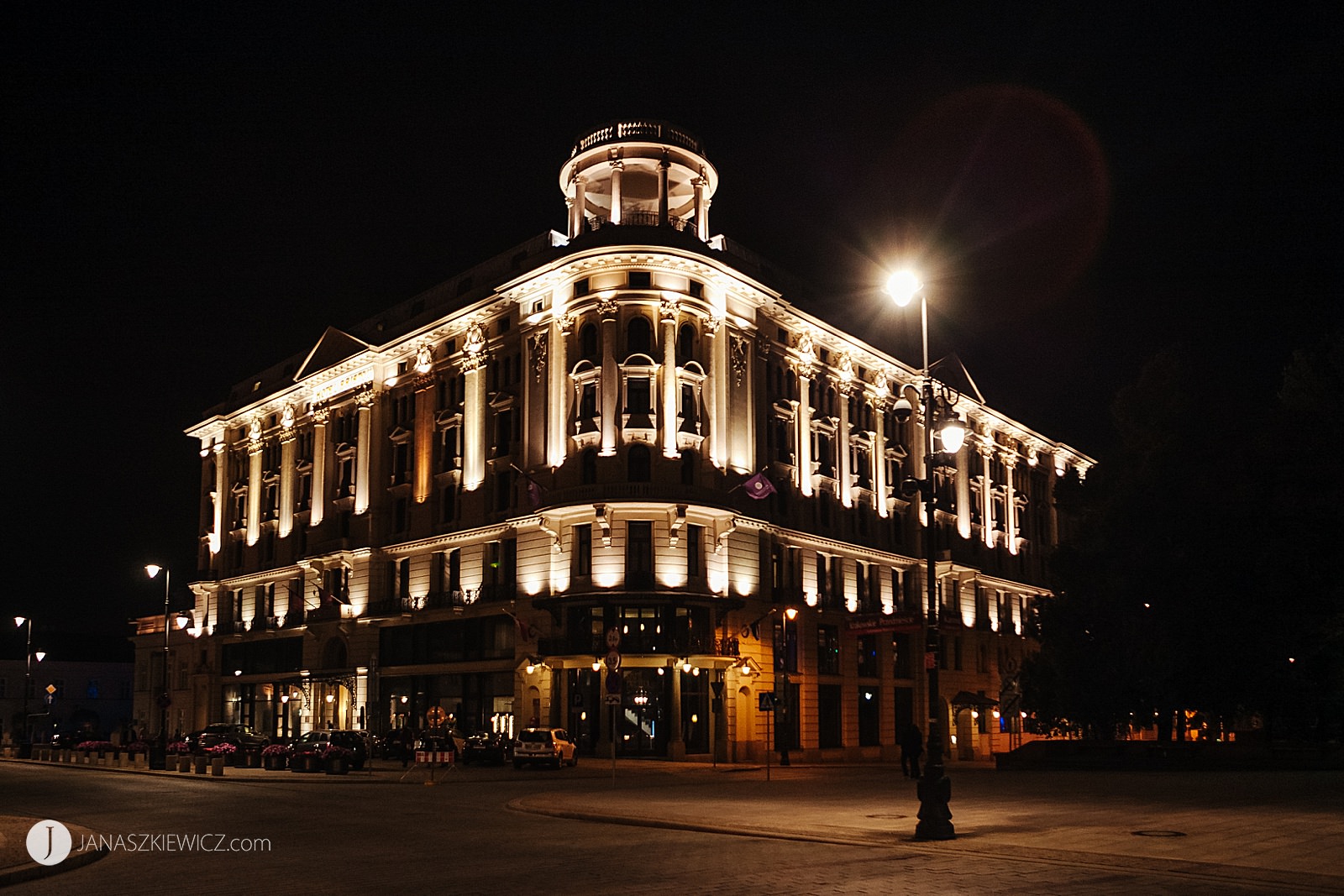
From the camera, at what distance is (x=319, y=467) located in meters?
69.8

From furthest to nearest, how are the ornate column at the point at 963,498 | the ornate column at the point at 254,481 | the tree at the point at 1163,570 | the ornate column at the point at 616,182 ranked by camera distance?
the ornate column at the point at 254,481 → the ornate column at the point at 963,498 → the ornate column at the point at 616,182 → the tree at the point at 1163,570

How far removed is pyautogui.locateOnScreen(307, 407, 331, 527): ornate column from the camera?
6919 centimetres

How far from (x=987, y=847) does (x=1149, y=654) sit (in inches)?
1010

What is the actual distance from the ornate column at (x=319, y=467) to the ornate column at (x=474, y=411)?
13.7 metres

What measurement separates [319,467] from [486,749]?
2916 cm

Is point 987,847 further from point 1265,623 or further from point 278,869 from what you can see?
point 1265,623

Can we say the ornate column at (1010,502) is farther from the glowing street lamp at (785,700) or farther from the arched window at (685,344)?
the arched window at (685,344)

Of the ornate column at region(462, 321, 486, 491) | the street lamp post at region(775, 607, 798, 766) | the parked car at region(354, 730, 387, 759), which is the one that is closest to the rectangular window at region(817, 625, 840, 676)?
the street lamp post at region(775, 607, 798, 766)

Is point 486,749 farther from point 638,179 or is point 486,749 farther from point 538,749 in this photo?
point 638,179

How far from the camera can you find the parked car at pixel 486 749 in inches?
1811

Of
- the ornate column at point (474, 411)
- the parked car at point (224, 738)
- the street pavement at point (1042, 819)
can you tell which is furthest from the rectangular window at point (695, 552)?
the parked car at point (224, 738)

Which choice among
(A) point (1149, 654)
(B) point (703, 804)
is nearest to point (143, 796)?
(B) point (703, 804)

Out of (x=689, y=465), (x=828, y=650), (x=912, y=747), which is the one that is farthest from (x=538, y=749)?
(x=828, y=650)

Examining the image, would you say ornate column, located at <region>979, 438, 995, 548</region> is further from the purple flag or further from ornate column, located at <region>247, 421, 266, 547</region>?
ornate column, located at <region>247, 421, 266, 547</region>
